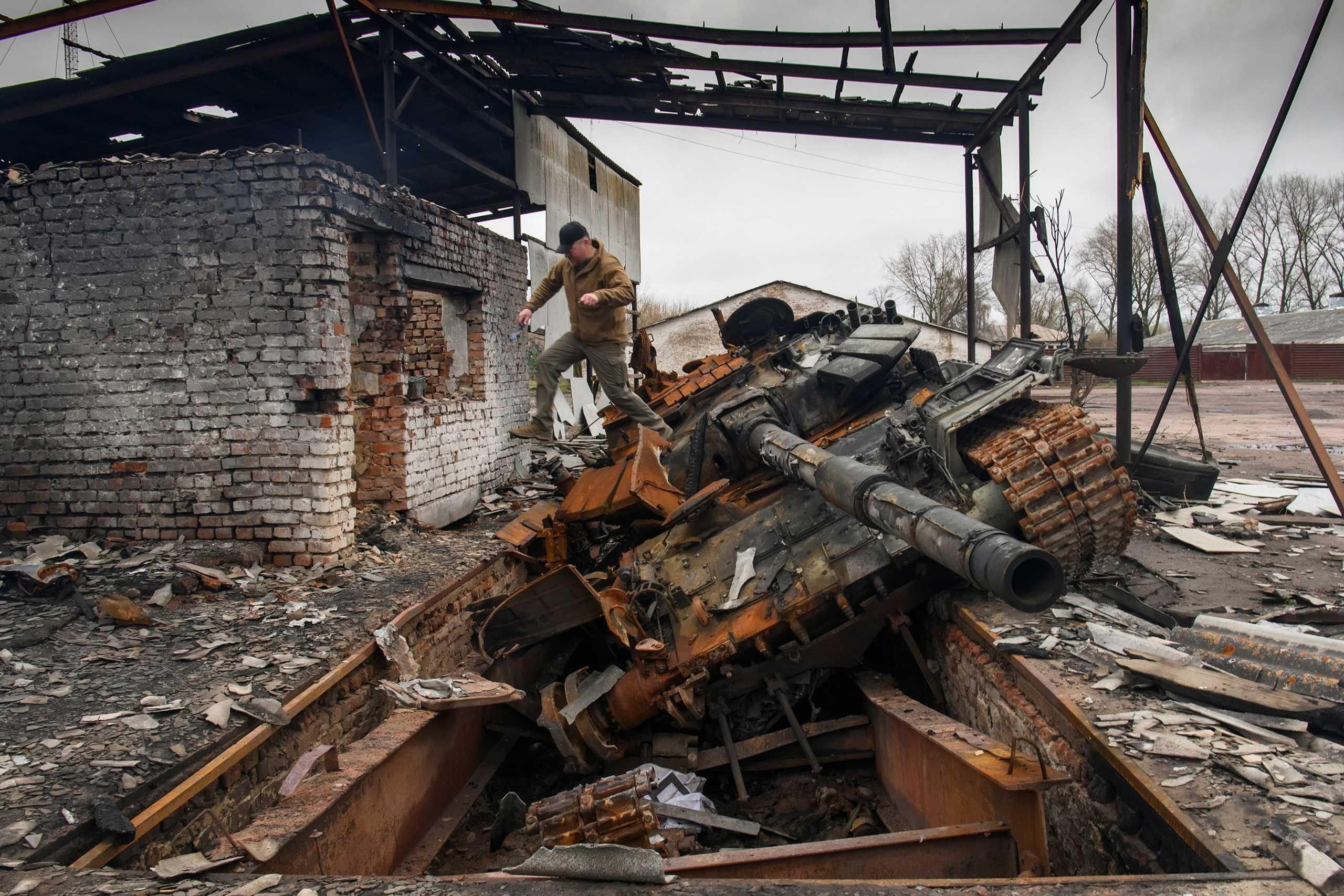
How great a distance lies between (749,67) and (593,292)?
4.81 m

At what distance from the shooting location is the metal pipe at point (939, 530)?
109 inches

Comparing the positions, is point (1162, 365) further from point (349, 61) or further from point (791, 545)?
point (349, 61)

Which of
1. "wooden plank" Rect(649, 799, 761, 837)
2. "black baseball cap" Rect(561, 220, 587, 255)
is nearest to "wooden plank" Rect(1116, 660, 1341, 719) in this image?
"wooden plank" Rect(649, 799, 761, 837)

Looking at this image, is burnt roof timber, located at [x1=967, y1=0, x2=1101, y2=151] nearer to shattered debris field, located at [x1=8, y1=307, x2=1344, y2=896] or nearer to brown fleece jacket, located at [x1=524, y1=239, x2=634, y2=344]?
shattered debris field, located at [x1=8, y1=307, x2=1344, y2=896]

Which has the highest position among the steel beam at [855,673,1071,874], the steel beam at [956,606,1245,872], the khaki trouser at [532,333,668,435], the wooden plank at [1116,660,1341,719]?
the khaki trouser at [532,333,668,435]

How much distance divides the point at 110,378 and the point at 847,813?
6.47m

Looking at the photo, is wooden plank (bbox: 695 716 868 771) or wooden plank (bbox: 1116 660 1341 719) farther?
wooden plank (bbox: 695 716 868 771)

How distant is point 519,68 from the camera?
10805 mm

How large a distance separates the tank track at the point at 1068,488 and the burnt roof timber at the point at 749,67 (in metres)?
6.21

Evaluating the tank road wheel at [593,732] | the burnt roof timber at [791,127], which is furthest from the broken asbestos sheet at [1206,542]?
the burnt roof timber at [791,127]

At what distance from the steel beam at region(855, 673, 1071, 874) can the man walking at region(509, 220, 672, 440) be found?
3.21 metres

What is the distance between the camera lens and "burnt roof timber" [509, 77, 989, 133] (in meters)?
10.6

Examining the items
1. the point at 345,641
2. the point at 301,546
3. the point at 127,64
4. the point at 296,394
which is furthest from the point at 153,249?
the point at 127,64

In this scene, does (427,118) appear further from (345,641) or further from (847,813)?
(847,813)
